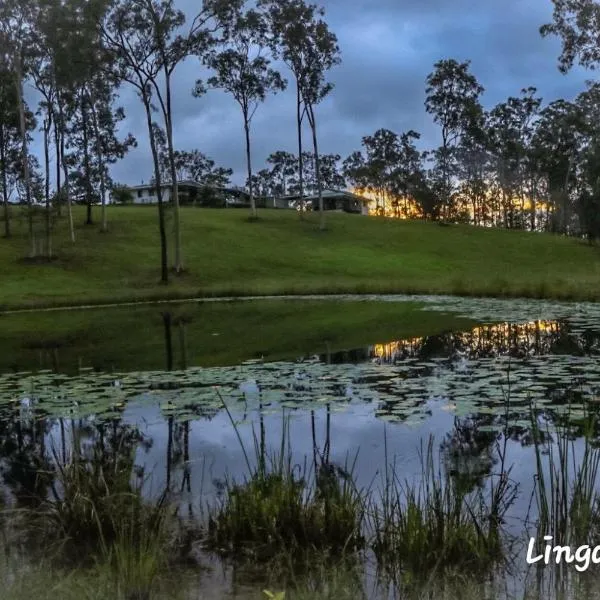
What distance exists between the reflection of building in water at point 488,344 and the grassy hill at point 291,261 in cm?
1032

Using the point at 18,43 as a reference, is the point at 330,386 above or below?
below

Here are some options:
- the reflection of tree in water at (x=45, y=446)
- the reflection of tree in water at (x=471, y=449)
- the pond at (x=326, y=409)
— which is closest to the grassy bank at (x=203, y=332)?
the pond at (x=326, y=409)

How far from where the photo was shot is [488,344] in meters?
17.0

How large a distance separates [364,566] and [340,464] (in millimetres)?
2522

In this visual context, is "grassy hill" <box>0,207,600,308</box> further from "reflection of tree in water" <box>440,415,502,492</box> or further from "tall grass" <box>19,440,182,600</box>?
"tall grass" <box>19,440,182,600</box>

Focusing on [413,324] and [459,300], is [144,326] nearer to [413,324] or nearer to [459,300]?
[413,324]

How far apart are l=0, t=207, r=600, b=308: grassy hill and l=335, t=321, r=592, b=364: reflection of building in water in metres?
10.3

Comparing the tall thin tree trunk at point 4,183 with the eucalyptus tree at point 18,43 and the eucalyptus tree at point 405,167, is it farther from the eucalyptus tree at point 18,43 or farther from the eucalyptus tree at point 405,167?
the eucalyptus tree at point 405,167

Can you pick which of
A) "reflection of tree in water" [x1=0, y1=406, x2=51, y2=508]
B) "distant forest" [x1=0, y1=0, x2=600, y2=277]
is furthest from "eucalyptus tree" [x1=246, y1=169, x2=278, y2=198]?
"reflection of tree in water" [x1=0, y1=406, x2=51, y2=508]

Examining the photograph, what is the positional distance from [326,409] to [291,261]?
1674 inches

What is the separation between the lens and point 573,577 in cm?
480

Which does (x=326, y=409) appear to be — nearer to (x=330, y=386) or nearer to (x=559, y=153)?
(x=330, y=386)

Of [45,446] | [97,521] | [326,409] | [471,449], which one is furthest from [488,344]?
[97,521]

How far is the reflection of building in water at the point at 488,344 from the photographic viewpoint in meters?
15.4
